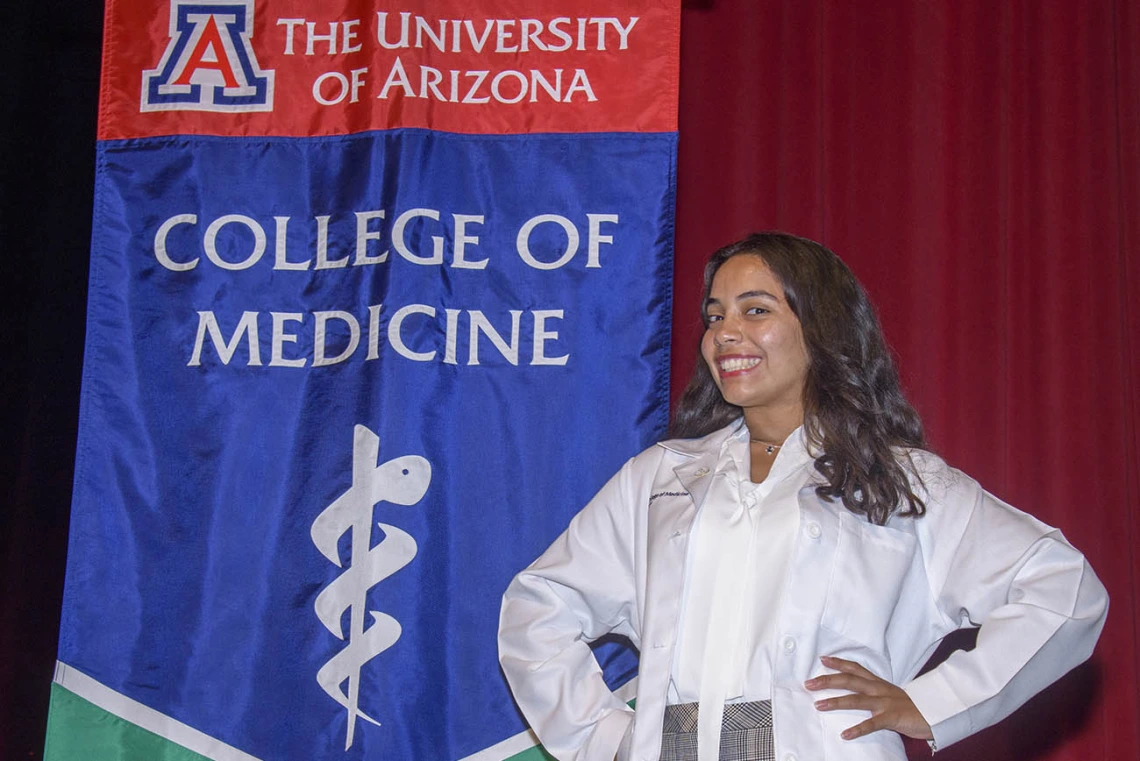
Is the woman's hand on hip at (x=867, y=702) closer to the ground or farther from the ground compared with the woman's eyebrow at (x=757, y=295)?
closer to the ground

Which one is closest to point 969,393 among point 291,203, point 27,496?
point 291,203

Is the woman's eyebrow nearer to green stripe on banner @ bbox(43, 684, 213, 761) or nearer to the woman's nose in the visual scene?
the woman's nose

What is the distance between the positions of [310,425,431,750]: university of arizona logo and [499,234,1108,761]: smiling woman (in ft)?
1.22

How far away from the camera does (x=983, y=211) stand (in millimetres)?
3129

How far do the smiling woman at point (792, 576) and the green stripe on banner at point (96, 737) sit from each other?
31.9 inches

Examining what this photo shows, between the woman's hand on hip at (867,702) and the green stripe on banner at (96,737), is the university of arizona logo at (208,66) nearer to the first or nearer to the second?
the green stripe on banner at (96,737)

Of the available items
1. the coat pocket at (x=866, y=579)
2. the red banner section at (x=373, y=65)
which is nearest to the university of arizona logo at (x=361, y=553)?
the red banner section at (x=373, y=65)

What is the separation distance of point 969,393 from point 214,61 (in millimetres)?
1876

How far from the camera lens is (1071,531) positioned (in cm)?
302

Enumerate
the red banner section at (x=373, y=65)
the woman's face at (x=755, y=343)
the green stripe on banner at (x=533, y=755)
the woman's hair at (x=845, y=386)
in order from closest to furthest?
the woman's hair at (x=845, y=386), the woman's face at (x=755, y=343), the green stripe on banner at (x=533, y=755), the red banner section at (x=373, y=65)

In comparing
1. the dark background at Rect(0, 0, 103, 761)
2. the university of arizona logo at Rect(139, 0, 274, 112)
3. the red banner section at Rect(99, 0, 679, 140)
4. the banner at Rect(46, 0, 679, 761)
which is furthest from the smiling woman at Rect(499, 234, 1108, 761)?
the dark background at Rect(0, 0, 103, 761)

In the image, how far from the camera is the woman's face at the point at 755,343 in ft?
7.55

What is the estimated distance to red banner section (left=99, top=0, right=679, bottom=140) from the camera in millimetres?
2789

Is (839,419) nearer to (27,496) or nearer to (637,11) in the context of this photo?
(637,11)
